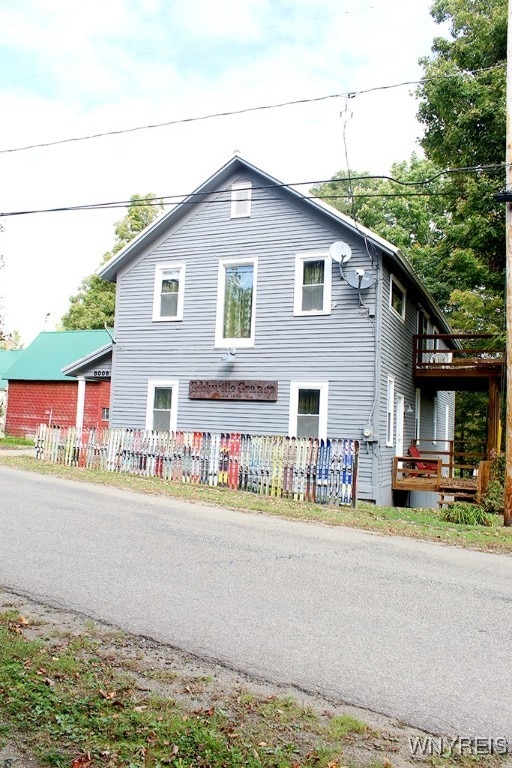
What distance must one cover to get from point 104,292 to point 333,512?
3681 centimetres

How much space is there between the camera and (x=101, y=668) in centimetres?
470

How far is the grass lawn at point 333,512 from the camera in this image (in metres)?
11.1

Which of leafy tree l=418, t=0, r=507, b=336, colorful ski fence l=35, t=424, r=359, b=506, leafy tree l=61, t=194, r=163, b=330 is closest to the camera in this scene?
colorful ski fence l=35, t=424, r=359, b=506

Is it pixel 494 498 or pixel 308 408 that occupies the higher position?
pixel 308 408

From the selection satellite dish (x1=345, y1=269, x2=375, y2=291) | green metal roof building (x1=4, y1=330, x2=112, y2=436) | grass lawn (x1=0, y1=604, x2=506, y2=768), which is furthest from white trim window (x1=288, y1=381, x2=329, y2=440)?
green metal roof building (x1=4, y1=330, x2=112, y2=436)

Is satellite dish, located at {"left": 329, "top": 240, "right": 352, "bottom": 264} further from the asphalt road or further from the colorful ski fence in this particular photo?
the asphalt road

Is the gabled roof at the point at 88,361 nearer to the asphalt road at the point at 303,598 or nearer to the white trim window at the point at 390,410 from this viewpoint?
the white trim window at the point at 390,410

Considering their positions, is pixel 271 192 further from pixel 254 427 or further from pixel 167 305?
pixel 254 427

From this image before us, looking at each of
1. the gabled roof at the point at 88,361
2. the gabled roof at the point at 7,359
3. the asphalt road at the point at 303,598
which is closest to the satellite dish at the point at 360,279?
the asphalt road at the point at 303,598

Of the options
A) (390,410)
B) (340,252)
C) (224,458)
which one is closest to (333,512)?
(224,458)

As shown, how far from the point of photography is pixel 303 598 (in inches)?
266

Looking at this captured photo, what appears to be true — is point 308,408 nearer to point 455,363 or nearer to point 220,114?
point 455,363

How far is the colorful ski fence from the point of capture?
15039 mm

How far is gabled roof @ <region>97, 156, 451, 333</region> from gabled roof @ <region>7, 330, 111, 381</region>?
13.8m
